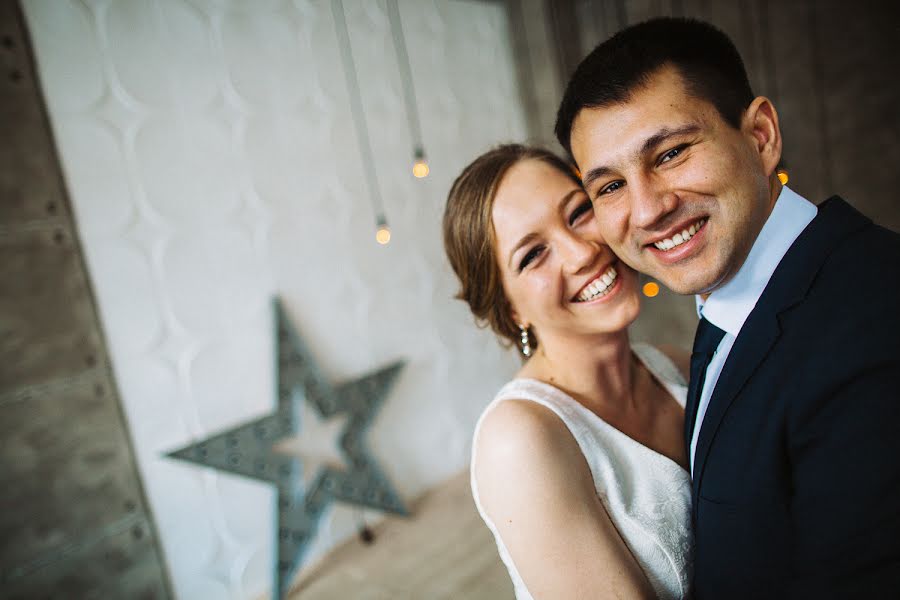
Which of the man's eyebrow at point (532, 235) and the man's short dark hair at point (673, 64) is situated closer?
the man's short dark hair at point (673, 64)

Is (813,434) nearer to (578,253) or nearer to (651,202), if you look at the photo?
(651,202)

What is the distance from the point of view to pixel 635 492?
1.12 metres

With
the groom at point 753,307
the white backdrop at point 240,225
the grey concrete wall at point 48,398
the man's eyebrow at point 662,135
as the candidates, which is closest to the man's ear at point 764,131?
the groom at point 753,307

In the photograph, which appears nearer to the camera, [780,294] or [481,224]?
[780,294]

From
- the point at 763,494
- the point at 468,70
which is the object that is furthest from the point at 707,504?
the point at 468,70

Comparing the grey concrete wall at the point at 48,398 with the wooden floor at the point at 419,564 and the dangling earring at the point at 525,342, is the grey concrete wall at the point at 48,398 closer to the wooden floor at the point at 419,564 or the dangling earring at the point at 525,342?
the wooden floor at the point at 419,564

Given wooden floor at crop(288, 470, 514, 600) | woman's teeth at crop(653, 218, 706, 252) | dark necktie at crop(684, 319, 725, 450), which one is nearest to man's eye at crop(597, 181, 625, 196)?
woman's teeth at crop(653, 218, 706, 252)

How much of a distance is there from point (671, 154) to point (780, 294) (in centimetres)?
33

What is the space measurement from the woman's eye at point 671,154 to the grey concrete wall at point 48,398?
6.39ft

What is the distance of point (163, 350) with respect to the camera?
199cm

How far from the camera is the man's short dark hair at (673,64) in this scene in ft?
3.25

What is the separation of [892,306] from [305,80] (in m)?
2.43

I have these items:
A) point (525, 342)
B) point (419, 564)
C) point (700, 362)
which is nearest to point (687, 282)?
point (700, 362)

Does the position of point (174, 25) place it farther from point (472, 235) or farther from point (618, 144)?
point (618, 144)
